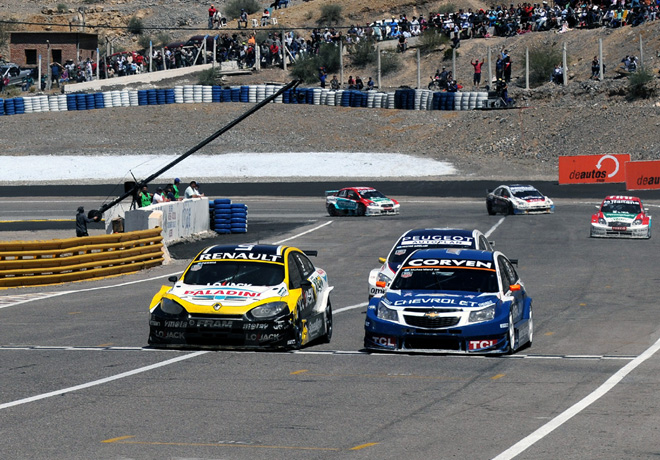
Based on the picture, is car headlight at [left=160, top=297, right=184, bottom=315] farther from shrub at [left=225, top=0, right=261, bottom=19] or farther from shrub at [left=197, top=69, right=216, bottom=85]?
shrub at [left=225, top=0, right=261, bottom=19]

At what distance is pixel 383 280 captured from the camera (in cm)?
1739

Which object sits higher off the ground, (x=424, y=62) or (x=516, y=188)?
(x=424, y=62)

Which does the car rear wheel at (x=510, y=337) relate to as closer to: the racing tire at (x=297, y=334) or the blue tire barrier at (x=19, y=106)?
the racing tire at (x=297, y=334)

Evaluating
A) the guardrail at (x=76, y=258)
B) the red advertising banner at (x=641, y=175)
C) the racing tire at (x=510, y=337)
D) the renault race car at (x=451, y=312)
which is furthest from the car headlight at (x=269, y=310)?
the red advertising banner at (x=641, y=175)

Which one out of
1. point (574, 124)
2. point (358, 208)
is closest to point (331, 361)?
point (358, 208)

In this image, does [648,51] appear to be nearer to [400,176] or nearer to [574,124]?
[574,124]

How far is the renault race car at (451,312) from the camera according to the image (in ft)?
43.5

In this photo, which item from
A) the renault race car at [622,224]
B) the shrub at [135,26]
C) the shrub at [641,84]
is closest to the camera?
the renault race car at [622,224]

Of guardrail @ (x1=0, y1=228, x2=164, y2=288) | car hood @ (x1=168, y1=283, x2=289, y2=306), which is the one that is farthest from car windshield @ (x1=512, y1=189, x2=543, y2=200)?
car hood @ (x1=168, y1=283, x2=289, y2=306)

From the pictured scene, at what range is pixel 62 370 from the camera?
492 inches

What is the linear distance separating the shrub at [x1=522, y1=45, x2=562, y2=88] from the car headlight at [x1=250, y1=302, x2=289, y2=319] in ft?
195

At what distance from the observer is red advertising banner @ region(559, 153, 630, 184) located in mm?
49969

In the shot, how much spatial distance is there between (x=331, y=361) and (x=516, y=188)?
29.5 meters

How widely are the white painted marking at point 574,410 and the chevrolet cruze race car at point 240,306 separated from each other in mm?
4021
